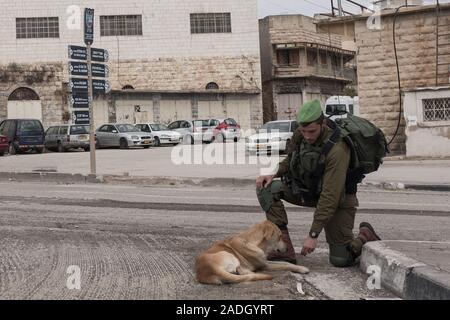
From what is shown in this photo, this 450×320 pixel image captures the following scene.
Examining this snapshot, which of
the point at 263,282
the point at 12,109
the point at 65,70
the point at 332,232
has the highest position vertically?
the point at 65,70

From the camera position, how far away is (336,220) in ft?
17.6

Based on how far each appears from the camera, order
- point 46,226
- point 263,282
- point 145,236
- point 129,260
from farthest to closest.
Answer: point 46,226, point 145,236, point 129,260, point 263,282

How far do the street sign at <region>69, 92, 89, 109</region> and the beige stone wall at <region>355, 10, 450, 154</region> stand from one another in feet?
31.1

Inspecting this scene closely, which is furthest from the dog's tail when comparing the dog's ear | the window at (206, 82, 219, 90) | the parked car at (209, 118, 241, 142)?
the window at (206, 82, 219, 90)

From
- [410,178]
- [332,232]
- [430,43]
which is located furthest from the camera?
[430,43]

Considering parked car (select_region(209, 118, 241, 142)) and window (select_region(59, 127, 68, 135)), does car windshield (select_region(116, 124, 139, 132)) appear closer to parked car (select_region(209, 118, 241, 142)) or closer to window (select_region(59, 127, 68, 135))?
window (select_region(59, 127, 68, 135))

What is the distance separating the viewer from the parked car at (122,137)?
31.6 metres

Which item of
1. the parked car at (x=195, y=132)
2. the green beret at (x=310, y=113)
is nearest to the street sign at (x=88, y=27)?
the green beret at (x=310, y=113)

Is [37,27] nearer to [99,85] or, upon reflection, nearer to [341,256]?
[99,85]

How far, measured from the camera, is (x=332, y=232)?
539cm

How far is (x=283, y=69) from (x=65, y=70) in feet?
57.7

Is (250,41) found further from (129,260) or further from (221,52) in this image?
(129,260)

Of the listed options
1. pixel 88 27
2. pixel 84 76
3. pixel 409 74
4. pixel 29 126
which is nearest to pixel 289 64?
pixel 29 126

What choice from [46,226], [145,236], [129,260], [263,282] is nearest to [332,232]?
[263,282]
